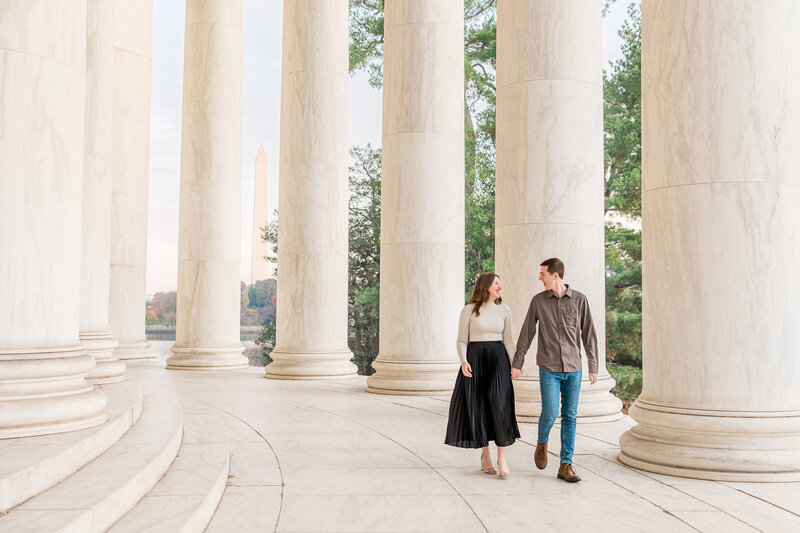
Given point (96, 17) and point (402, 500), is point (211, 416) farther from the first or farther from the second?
point (96, 17)

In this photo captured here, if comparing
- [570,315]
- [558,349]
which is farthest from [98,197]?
[558,349]

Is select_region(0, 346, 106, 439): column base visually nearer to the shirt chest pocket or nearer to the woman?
the woman

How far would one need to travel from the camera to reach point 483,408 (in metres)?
117

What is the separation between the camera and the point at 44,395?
327 feet

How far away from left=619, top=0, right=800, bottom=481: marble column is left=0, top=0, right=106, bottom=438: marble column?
8132 cm

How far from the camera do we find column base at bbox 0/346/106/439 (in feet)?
316

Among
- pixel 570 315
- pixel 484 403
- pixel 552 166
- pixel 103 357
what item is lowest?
pixel 484 403

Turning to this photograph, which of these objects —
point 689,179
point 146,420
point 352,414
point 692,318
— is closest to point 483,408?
point 692,318

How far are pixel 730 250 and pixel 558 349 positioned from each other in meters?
28.1

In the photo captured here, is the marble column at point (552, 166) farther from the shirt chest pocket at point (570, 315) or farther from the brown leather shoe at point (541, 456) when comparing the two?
the brown leather shoe at point (541, 456)

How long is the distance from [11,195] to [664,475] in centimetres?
9494

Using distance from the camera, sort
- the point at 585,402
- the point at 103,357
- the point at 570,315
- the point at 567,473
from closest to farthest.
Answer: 1. the point at 567,473
2. the point at 570,315
3. the point at 585,402
4. the point at 103,357

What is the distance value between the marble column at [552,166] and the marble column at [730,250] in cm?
4589

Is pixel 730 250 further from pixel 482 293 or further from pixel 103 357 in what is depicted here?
pixel 103 357
